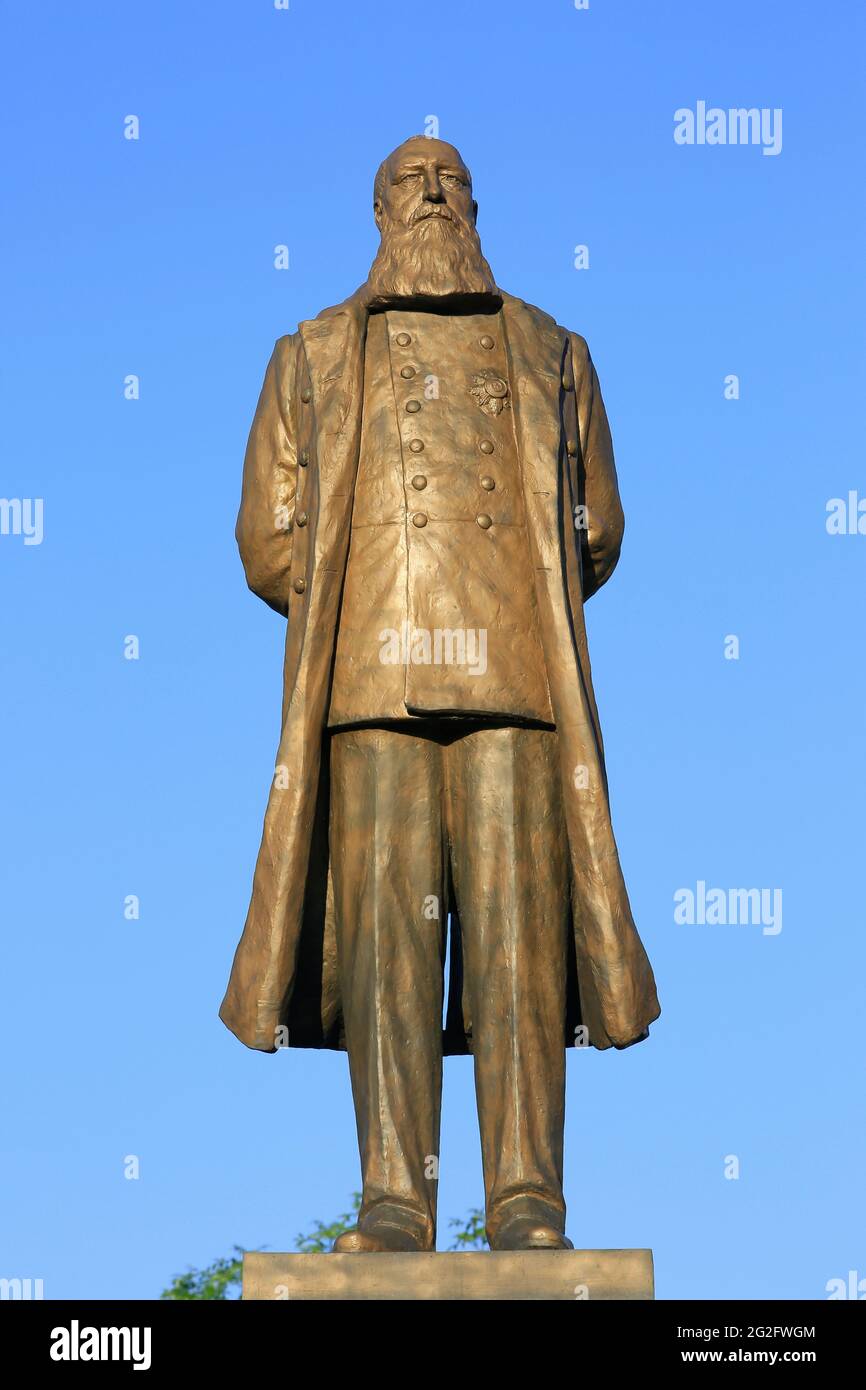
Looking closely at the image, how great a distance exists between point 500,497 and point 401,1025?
2.12m

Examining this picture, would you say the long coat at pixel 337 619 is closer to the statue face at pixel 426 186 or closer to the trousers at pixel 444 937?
the trousers at pixel 444 937

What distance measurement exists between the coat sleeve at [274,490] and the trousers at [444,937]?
87cm

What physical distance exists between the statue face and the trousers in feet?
7.13

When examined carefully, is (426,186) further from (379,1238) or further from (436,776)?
(379,1238)

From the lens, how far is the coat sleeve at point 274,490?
11523 millimetres

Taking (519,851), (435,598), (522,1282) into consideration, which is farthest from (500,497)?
(522,1282)

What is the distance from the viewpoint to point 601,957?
10852 mm

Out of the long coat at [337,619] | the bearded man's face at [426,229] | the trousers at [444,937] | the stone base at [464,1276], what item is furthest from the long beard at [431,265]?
the stone base at [464,1276]

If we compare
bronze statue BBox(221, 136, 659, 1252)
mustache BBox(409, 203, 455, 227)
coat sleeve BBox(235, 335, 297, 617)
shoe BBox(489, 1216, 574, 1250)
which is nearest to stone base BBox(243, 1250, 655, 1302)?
shoe BBox(489, 1216, 574, 1250)

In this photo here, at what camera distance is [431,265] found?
11422 millimetres

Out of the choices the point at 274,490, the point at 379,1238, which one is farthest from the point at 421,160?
the point at 379,1238

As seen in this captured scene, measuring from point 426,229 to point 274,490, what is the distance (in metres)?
1.23

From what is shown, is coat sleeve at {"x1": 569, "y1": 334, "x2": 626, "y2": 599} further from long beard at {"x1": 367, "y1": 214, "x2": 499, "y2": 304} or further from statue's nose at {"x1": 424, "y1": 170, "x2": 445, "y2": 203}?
statue's nose at {"x1": 424, "y1": 170, "x2": 445, "y2": 203}
